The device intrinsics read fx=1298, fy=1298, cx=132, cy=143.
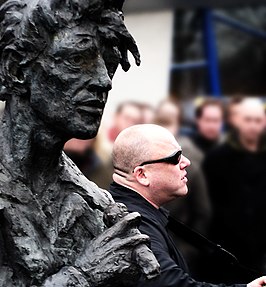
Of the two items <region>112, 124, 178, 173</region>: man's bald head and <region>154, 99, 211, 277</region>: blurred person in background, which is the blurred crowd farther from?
<region>112, 124, 178, 173</region>: man's bald head

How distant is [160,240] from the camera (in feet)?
20.0

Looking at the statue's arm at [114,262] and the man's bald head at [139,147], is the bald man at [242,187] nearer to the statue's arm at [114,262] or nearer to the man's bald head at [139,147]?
the man's bald head at [139,147]

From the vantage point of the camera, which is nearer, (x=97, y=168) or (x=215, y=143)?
(x=97, y=168)

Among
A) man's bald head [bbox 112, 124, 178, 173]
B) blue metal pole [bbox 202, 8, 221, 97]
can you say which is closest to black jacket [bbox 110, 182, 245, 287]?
man's bald head [bbox 112, 124, 178, 173]

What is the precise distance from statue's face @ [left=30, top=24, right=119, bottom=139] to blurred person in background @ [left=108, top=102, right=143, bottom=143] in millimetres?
6215

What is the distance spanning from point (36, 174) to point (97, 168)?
542 centimetres

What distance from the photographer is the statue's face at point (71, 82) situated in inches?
167

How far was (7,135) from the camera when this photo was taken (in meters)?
4.33

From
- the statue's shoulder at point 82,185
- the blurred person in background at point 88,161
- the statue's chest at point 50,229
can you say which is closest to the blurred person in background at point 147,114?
the blurred person in background at point 88,161

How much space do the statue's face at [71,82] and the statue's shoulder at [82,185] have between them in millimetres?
223

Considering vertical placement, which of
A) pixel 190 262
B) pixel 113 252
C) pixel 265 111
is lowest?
pixel 190 262

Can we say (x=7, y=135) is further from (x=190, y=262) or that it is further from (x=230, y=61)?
(x=230, y=61)

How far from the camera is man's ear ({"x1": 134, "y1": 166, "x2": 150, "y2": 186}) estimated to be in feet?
21.2

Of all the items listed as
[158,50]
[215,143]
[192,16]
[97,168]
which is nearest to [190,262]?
[97,168]
